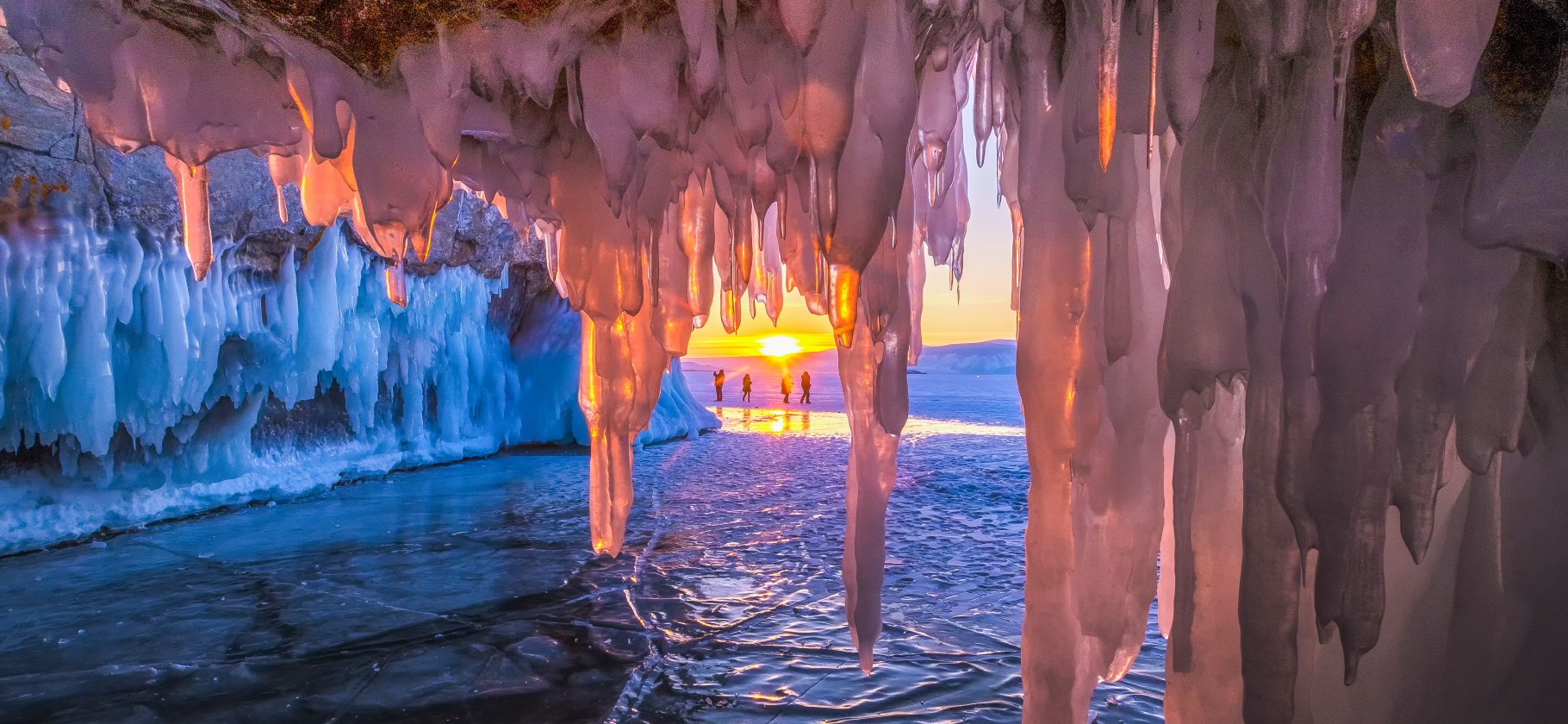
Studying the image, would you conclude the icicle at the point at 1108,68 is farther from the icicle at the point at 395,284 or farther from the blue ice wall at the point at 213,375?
the blue ice wall at the point at 213,375

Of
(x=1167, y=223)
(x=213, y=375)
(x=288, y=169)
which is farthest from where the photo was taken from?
(x=213, y=375)

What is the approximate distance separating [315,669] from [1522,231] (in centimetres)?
485

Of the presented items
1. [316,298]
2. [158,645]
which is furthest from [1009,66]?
[316,298]

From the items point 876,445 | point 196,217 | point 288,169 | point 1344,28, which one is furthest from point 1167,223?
point 196,217

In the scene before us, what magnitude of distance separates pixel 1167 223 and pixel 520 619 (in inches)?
161

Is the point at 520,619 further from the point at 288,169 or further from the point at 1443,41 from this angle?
the point at 1443,41

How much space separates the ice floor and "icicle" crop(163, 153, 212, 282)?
2040mm

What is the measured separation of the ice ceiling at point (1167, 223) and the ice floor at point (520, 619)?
111cm

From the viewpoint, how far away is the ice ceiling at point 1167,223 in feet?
5.28

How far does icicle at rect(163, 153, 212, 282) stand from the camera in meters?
3.23

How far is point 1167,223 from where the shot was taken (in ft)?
6.68

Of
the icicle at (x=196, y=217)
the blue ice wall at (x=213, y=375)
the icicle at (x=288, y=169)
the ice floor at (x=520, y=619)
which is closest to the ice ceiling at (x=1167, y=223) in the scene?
the icicle at (x=196, y=217)

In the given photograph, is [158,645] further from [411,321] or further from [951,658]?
[411,321]

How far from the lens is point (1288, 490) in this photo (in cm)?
165
